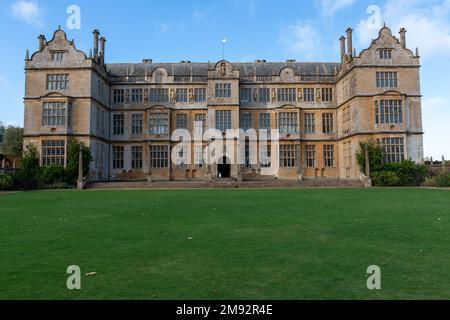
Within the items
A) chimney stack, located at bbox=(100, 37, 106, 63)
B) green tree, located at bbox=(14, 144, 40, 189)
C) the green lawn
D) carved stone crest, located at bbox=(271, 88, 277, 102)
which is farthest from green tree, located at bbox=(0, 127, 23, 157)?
the green lawn

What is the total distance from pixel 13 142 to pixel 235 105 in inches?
1524

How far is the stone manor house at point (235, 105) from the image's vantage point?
1227 inches

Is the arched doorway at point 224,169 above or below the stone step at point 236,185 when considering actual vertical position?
above

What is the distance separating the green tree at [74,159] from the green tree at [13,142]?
26.4m

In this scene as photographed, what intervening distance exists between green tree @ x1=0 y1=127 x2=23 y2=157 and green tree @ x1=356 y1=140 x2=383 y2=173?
1803 inches

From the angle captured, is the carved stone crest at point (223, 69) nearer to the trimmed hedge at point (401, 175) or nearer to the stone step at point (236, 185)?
the stone step at point (236, 185)

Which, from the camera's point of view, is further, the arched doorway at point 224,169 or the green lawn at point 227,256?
the arched doorway at point 224,169

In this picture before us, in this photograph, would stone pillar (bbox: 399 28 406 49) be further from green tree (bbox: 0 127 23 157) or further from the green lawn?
green tree (bbox: 0 127 23 157)

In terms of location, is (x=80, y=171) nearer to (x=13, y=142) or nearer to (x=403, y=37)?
(x=403, y=37)

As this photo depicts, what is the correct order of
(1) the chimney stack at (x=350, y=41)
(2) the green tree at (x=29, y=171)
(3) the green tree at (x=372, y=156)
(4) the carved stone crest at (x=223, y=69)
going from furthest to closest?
(4) the carved stone crest at (x=223, y=69) < (1) the chimney stack at (x=350, y=41) < (3) the green tree at (x=372, y=156) < (2) the green tree at (x=29, y=171)

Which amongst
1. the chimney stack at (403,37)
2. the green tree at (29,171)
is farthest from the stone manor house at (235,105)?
the green tree at (29,171)

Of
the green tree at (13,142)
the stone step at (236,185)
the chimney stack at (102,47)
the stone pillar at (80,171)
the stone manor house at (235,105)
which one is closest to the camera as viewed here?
the stone pillar at (80,171)

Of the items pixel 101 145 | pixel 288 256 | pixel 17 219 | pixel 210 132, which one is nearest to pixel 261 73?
pixel 210 132

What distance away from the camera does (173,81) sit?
120 ft
